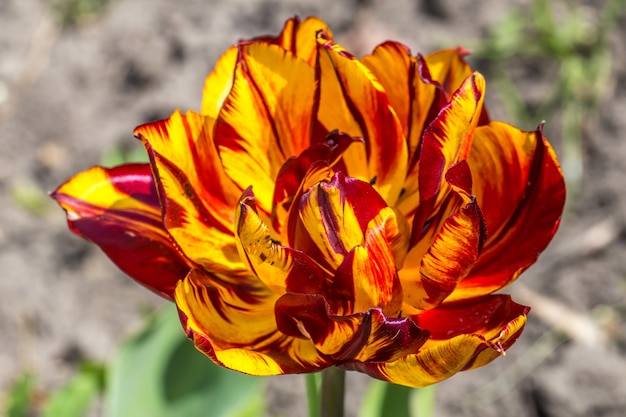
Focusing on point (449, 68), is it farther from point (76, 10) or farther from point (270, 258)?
point (76, 10)

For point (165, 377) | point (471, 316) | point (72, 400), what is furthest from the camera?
point (72, 400)

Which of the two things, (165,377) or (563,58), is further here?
(563,58)

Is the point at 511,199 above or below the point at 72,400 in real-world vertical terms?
above

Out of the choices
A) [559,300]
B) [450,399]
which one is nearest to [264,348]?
[450,399]

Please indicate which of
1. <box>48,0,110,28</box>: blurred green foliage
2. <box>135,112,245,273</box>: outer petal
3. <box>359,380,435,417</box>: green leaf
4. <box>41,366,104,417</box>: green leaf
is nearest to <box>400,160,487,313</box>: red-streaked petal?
<box>135,112,245,273</box>: outer petal

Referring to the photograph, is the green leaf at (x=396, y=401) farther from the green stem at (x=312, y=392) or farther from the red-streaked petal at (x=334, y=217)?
the red-streaked petal at (x=334, y=217)

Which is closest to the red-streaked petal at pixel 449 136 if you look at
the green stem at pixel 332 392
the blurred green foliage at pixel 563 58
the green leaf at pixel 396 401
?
the green stem at pixel 332 392

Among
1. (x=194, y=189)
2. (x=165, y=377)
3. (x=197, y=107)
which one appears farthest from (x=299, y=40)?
(x=197, y=107)

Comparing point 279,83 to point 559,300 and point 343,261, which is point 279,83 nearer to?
point 343,261

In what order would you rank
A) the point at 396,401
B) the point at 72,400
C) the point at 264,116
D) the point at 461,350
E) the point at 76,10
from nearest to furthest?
1. the point at 461,350
2. the point at 264,116
3. the point at 396,401
4. the point at 72,400
5. the point at 76,10
